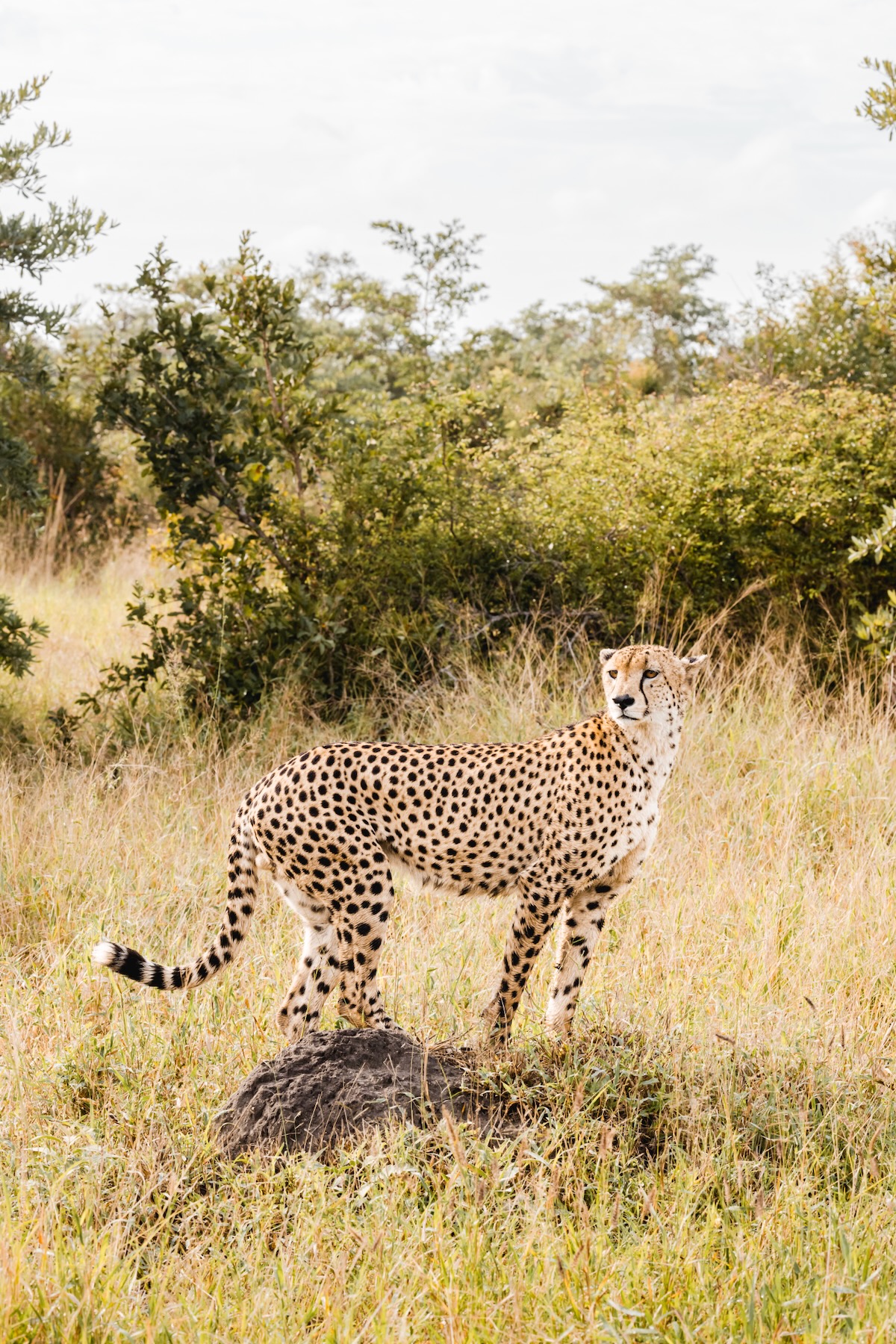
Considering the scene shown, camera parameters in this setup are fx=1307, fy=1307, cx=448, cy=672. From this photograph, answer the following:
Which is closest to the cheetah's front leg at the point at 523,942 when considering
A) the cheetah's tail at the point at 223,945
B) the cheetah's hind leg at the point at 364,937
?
the cheetah's hind leg at the point at 364,937

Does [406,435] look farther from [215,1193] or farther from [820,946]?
[215,1193]

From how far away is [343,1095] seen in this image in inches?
118

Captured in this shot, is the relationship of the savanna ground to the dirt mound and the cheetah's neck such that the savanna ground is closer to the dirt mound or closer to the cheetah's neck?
the dirt mound

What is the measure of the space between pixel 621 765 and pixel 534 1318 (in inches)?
61.3

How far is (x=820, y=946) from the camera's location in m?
3.96

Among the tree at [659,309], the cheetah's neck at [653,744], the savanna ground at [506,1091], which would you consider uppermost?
the tree at [659,309]

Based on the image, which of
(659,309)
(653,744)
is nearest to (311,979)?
(653,744)

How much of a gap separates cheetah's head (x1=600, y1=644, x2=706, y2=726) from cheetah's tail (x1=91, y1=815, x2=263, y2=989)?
106 cm

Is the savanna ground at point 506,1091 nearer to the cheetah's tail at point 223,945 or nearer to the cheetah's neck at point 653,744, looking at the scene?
the cheetah's tail at point 223,945

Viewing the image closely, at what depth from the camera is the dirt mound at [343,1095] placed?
9.65 feet

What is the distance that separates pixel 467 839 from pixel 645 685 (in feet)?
2.12

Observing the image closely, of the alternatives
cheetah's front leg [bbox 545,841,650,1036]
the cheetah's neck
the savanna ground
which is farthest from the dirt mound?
the cheetah's neck

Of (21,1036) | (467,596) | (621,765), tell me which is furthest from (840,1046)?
(467,596)

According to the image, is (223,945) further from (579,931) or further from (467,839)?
(579,931)
